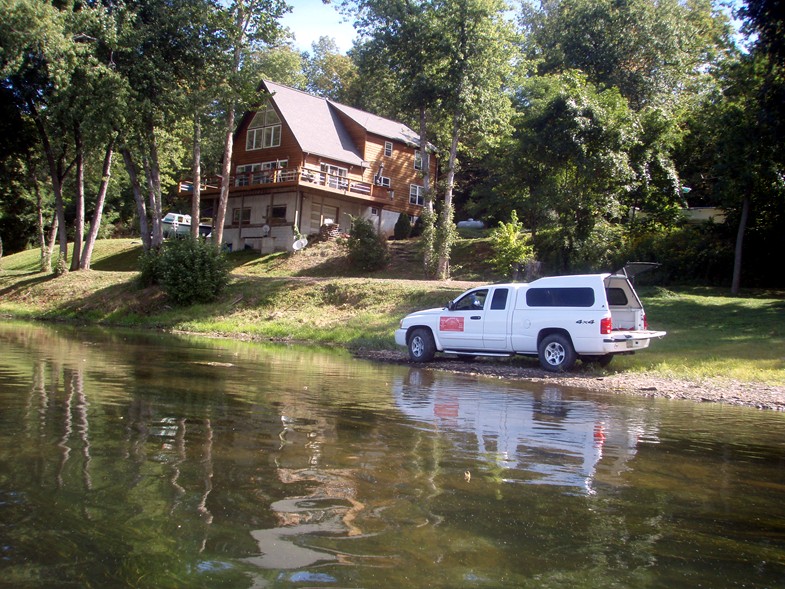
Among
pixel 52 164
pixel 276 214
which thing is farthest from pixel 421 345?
pixel 276 214

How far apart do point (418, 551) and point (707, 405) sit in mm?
9483

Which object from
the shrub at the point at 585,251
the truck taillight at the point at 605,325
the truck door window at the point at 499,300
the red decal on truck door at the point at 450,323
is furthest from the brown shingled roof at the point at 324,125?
the truck taillight at the point at 605,325

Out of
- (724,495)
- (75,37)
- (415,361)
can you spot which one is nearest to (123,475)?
(724,495)

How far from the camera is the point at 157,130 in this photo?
38344mm

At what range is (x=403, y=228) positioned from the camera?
47906mm

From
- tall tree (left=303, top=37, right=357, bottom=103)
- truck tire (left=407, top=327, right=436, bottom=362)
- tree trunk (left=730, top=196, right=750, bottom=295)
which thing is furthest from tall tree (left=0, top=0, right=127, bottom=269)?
tall tree (left=303, top=37, right=357, bottom=103)

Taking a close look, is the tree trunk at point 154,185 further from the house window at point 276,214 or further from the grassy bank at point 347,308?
the house window at point 276,214

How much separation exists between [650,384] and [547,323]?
2776 millimetres

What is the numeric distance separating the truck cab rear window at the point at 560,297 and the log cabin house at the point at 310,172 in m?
30.2

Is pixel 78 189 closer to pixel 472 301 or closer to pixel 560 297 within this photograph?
pixel 472 301

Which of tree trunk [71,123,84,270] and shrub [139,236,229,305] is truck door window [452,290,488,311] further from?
tree trunk [71,123,84,270]

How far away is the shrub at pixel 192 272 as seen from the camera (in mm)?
31469

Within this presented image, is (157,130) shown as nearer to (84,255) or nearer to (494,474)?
(84,255)

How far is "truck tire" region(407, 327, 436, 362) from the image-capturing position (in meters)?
18.3
